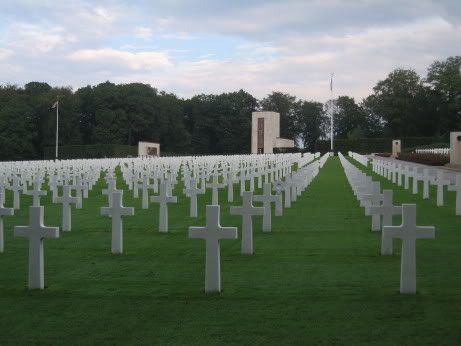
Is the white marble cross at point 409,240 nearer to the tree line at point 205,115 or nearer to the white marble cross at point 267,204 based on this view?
the white marble cross at point 267,204

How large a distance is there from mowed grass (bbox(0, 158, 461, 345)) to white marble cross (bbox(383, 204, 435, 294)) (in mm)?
156

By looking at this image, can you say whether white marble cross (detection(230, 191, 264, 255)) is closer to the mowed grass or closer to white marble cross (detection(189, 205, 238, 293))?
the mowed grass

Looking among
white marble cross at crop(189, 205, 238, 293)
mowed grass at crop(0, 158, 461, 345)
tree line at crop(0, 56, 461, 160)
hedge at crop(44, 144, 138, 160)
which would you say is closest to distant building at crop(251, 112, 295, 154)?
tree line at crop(0, 56, 461, 160)

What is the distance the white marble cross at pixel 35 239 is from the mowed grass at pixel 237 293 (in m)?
0.13

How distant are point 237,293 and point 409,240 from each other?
5.35 ft

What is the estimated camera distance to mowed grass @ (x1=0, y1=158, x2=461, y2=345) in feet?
17.4

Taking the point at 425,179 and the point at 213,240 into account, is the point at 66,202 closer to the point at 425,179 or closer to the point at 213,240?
the point at 213,240

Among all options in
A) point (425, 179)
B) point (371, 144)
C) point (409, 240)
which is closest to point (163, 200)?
point (409, 240)

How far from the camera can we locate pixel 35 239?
22.6 ft

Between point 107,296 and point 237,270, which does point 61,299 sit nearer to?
point 107,296

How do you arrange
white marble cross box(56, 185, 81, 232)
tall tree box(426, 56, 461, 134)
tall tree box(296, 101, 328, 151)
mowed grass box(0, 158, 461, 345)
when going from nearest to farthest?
mowed grass box(0, 158, 461, 345) < white marble cross box(56, 185, 81, 232) < tall tree box(426, 56, 461, 134) < tall tree box(296, 101, 328, 151)

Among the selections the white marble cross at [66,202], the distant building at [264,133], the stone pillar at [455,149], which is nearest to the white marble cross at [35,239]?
the white marble cross at [66,202]

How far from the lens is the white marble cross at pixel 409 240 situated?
6.46m

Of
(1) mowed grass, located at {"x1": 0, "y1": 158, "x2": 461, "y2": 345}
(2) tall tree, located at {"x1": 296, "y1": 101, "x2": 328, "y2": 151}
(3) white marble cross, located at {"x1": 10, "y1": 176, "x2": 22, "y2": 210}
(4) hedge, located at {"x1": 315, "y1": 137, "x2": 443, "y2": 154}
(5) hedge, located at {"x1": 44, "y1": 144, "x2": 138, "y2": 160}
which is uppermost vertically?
(2) tall tree, located at {"x1": 296, "y1": 101, "x2": 328, "y2": 151}
